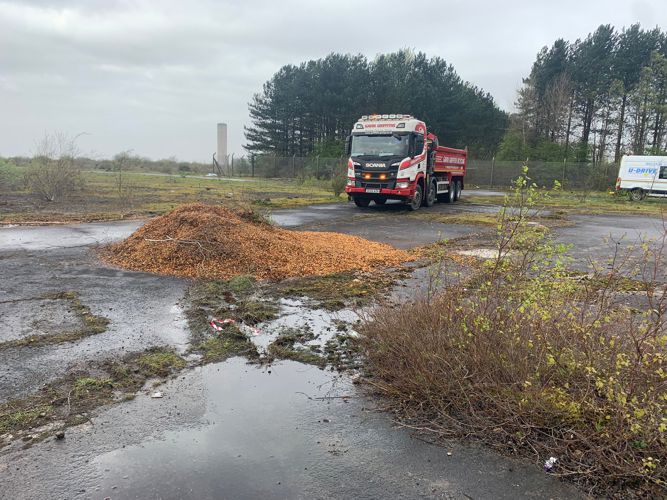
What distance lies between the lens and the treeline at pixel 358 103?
5197cm

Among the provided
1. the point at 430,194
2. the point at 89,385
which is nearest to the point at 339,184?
the point at 430,194

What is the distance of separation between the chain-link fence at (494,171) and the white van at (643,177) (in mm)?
3515

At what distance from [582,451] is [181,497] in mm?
2516

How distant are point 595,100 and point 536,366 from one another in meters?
51.2

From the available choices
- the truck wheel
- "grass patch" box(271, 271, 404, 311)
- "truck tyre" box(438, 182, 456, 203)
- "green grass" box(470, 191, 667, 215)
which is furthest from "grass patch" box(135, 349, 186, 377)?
"truck tyre" box(438, 182, 456, 203)

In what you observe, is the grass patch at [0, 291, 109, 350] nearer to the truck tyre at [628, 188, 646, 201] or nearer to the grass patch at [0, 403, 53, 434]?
the grass patch at [0, 403, 53, 434]

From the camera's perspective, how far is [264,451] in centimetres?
333

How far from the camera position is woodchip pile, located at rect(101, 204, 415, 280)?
8.32 meters

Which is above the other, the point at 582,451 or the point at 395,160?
the point at 395,160

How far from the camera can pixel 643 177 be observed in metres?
27.9

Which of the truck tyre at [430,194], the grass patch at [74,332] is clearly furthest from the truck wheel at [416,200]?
the grass patch at [74,332]

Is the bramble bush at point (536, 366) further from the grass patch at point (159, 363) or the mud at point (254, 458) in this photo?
the grass patch at point (159, 363)

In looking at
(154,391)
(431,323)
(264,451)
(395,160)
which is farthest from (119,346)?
(395,160)

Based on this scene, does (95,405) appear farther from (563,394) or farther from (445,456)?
(563,394)
